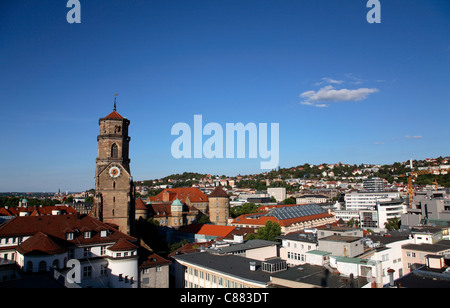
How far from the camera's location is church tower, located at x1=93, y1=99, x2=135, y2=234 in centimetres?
3450

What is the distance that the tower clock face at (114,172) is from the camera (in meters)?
35.1

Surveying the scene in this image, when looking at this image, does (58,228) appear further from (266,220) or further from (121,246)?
(266,220)

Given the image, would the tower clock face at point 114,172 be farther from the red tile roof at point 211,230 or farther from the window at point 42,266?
the red tile roof at point 211,230

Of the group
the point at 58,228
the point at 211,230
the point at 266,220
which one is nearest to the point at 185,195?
the point at 266,220

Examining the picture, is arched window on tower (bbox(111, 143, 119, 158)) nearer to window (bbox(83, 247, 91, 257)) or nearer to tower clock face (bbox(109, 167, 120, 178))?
tower clock face (bbox(109, 167, 120, 178))

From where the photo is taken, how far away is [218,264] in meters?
26.7

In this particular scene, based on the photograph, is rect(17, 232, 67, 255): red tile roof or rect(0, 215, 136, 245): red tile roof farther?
rect(0, 215, 136, 245): red tile roof

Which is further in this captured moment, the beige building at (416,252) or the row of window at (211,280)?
the beige building at (416,252)

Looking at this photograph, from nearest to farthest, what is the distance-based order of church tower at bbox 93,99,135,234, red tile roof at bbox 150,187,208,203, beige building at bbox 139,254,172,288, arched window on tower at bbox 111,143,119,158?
1. beige building at bbox 139,254,172,288
2. church tower at bbox 93,99,135,234
3. arched window on tower at bbox 111,143,119,158
4. red tile roof at bbox 150,187,208,203

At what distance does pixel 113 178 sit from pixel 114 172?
671 millimetres

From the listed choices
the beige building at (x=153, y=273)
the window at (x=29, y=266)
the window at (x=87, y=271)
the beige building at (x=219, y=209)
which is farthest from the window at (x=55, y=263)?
the beige building at (x=219, y=209)

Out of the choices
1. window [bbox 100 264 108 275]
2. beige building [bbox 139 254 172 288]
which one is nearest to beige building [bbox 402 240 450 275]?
beige building [bbox 139 254 172 288]

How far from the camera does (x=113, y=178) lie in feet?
115
